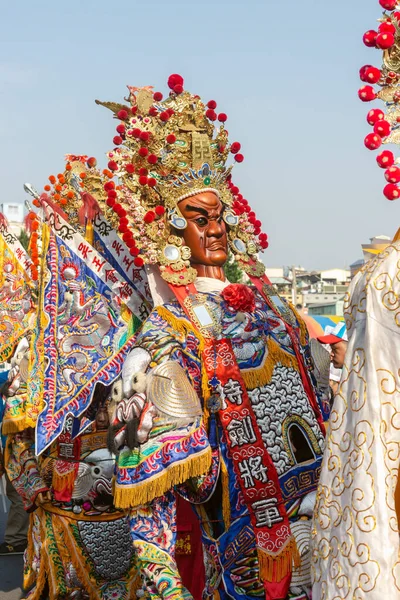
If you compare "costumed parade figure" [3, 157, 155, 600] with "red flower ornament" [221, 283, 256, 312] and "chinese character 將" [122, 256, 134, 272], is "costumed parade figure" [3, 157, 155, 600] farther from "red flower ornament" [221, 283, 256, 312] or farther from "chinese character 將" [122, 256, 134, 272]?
"red flower ornament" [221, 283, 256, 312]

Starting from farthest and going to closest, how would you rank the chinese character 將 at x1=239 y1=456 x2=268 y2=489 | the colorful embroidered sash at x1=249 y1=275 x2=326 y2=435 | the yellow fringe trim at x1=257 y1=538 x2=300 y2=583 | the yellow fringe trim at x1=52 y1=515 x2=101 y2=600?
the yellow fringe trim at x1=52 y1=515 x2=101 y2=600 → the colorful embroidered sash at x1=249 y1=275 x2=326 y2=435 → the chinese character 將 at x1=239 y1=456 x2=268 y2=489 → the yellow fringe trim at x1=257 y1=538 x2=300 y2=583

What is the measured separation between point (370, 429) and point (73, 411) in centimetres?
282

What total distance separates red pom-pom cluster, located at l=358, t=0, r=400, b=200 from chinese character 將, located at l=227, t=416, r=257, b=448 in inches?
68.4

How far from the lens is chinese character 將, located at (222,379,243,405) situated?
4020mm

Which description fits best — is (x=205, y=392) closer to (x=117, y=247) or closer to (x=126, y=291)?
(x=126, y=291)

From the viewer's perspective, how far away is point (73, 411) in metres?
4.98

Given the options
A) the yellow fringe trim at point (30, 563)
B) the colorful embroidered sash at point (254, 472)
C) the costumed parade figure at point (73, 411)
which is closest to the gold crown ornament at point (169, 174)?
the colorful embroidered sash at point (254, 472)

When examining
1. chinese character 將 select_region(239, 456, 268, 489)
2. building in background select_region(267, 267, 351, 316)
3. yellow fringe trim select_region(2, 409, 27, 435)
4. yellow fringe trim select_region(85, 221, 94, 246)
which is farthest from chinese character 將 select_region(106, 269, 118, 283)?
building in background select_region(267, 267, 351, 316)

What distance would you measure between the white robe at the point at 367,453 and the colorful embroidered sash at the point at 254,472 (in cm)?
132

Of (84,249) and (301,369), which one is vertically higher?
(84,249)

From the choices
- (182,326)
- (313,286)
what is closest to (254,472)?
(182,326)

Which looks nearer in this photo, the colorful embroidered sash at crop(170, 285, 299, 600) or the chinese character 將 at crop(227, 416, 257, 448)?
the colorful embroidered sash at crop(170, 285, 299, 600)

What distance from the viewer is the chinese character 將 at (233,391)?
4.02 meters

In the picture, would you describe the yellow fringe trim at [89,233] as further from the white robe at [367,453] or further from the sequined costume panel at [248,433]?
the white robe at [367,453]
